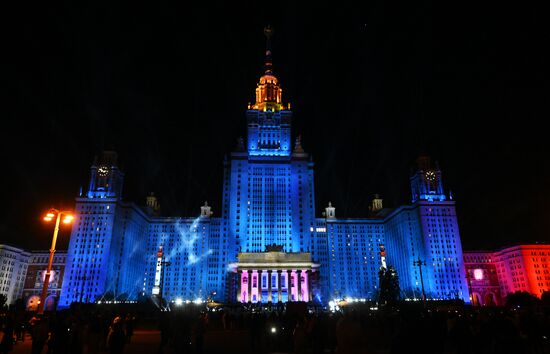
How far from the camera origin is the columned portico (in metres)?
96.9

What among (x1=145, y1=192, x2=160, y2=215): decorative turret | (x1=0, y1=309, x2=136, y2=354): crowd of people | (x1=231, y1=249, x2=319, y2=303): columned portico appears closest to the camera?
(x1=0, y1=309, x2=136, y2=354): crowd of people

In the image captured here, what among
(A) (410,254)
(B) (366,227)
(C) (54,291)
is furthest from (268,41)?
(C) (54,291)

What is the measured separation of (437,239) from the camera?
108 metres

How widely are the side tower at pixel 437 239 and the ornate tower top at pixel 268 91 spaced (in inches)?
2151

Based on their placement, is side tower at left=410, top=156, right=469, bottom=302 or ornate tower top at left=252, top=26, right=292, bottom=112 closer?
side tower at left=410, top=156, right=469, bottom=302

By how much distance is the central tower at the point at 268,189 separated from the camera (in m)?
107

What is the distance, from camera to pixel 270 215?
4284 inches

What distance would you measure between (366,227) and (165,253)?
71.2m

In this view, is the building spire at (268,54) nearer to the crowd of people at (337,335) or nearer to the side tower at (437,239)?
the side tower at (437,239)

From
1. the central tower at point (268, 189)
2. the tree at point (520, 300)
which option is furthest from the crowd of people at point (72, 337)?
the central tower at point (268, 189)

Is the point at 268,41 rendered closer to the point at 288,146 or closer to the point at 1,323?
the point at 288,146

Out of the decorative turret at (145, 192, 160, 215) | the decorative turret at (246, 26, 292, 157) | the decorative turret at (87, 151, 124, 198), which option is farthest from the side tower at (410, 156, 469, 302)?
the decorative turret at (145, 192, 160, 215)

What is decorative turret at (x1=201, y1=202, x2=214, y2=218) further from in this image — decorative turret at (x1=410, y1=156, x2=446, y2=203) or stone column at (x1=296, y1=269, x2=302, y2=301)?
decorative turret at (x1=410, y1=156, x2=446, y2=203)

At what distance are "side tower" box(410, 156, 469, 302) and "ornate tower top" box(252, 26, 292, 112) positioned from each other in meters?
54.6
